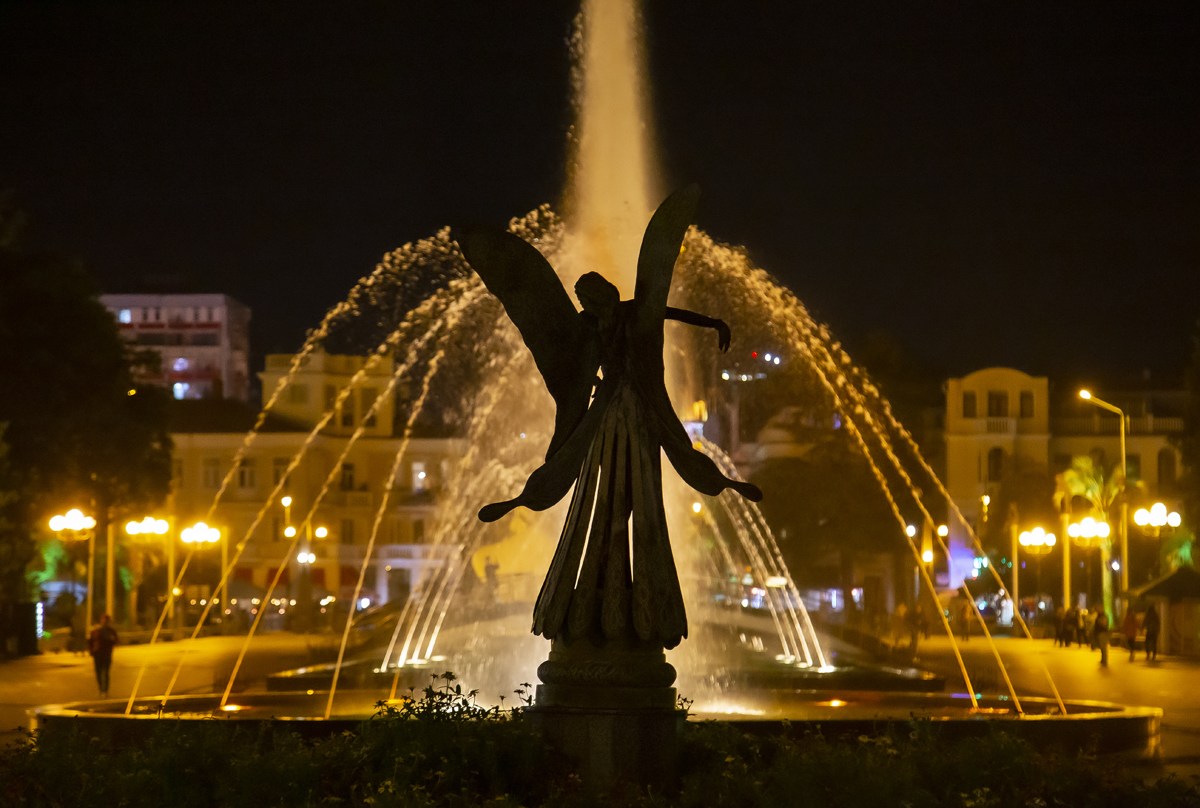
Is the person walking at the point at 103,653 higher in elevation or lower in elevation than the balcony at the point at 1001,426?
lower

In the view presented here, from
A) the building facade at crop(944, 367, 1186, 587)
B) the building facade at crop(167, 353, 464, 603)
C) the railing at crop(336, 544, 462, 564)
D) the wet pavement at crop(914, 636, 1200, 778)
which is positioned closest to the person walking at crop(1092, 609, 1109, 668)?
the wet pavement at crop(914, 636, 1200, 778)

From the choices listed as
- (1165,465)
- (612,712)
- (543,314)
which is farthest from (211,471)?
Answer: (612,712)

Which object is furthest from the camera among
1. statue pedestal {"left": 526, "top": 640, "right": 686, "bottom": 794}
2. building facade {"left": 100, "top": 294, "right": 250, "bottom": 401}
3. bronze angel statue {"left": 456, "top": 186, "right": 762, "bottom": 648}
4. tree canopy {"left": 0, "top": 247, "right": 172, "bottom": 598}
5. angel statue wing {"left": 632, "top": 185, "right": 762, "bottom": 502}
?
building facade {"left": 100, "top": 294, "right": 250, "bottom": 401}

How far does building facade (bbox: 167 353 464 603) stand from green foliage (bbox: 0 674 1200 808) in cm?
6076

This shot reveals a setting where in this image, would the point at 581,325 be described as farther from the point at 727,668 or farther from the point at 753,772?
the point at 727,668

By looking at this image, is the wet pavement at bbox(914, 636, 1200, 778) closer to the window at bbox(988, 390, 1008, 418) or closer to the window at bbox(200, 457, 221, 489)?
the window at bbox(988, 390, 1008, 418)

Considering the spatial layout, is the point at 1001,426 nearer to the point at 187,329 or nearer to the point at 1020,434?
the point at 1020,434

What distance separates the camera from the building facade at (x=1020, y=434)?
7088 centimetres

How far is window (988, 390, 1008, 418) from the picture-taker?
71.8 meters

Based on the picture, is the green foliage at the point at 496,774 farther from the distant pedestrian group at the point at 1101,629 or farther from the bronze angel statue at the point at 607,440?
the distant pedestrian group at the point at 1101,629

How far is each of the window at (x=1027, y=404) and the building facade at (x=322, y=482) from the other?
88.0 feet

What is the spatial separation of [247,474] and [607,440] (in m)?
67.6

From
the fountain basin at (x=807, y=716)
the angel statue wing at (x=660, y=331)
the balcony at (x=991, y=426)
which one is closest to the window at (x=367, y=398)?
the balcony at (x=991, y=426)

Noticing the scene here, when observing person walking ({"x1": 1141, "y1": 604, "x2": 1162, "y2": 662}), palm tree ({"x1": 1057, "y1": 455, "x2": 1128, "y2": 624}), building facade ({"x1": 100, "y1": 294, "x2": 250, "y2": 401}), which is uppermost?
building facade ({"x1": 100, "y1": 294, "x2": 250, "y2": 401})
